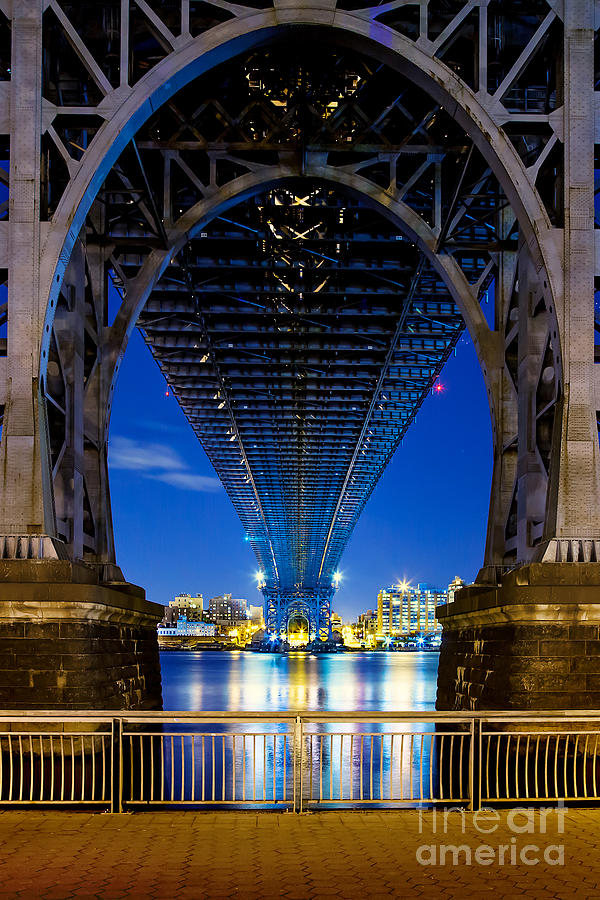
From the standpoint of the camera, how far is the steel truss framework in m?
18.6

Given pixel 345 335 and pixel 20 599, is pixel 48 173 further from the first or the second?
pixel 345 335

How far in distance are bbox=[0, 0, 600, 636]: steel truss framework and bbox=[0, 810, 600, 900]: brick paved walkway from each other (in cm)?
728

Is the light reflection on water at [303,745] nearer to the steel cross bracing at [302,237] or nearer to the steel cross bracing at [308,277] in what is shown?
the steel cross bracing at [302,237]

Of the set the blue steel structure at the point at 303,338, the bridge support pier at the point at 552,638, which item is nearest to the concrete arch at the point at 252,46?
the bridge support pier at the point at 552,638

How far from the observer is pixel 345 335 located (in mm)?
48594

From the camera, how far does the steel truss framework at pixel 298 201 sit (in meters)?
18.6

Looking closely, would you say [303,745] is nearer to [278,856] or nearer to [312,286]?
[278,856]

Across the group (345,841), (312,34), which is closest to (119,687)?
(345,841)

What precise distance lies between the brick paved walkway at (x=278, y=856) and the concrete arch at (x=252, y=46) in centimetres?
950

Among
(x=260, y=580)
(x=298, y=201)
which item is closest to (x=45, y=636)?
(x=298, y=201)

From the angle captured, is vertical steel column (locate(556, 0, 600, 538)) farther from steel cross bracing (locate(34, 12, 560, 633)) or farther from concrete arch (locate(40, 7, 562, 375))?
steel cross bracing (locate(34, 12, 560, 633))

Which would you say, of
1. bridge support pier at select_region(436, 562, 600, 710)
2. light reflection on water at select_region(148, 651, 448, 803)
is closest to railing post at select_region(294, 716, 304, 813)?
light reflection on water at select_region(148, 651, 448, 803)

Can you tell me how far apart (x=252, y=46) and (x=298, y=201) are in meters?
12.4

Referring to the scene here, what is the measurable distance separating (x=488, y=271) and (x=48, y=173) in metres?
12.2
